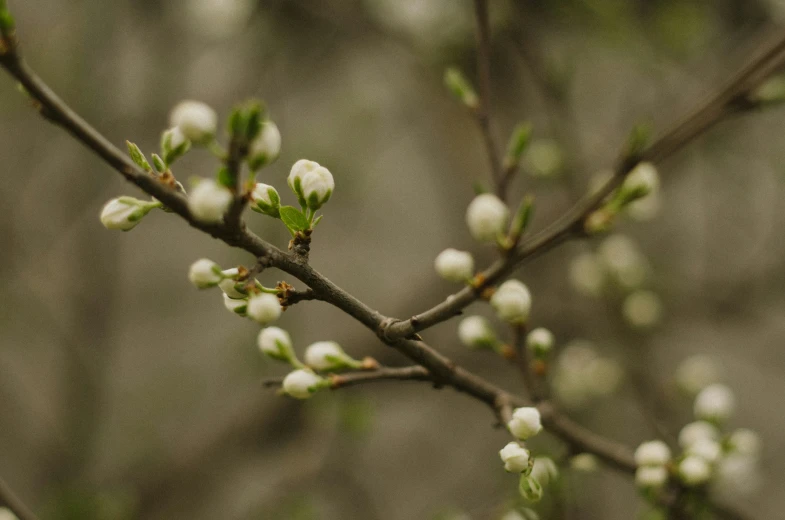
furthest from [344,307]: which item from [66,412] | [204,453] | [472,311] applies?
[472,311]

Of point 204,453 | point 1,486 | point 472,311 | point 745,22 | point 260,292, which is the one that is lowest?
point 1,486

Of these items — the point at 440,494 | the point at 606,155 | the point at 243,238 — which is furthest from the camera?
the point at 440,494

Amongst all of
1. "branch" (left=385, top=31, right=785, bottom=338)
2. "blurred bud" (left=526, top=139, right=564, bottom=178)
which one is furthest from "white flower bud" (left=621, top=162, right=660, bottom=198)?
"blurred bud" (left=526, top=139, right=564, bottom=178)

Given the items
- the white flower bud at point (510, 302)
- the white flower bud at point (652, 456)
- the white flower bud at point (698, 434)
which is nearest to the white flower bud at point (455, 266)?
the white flower bud at point (510, 302)

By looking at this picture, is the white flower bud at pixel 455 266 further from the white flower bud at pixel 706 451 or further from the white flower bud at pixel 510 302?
the white flower bud at pixel 706 451

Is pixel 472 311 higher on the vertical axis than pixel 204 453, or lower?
higher

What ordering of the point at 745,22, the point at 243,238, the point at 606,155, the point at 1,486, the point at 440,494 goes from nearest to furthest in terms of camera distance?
the point at 243,238, the point at 1,486, the point at 745,22, the point at 606,155, the point at 440,494

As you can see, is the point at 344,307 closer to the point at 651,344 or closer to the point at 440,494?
the point at 651,344
